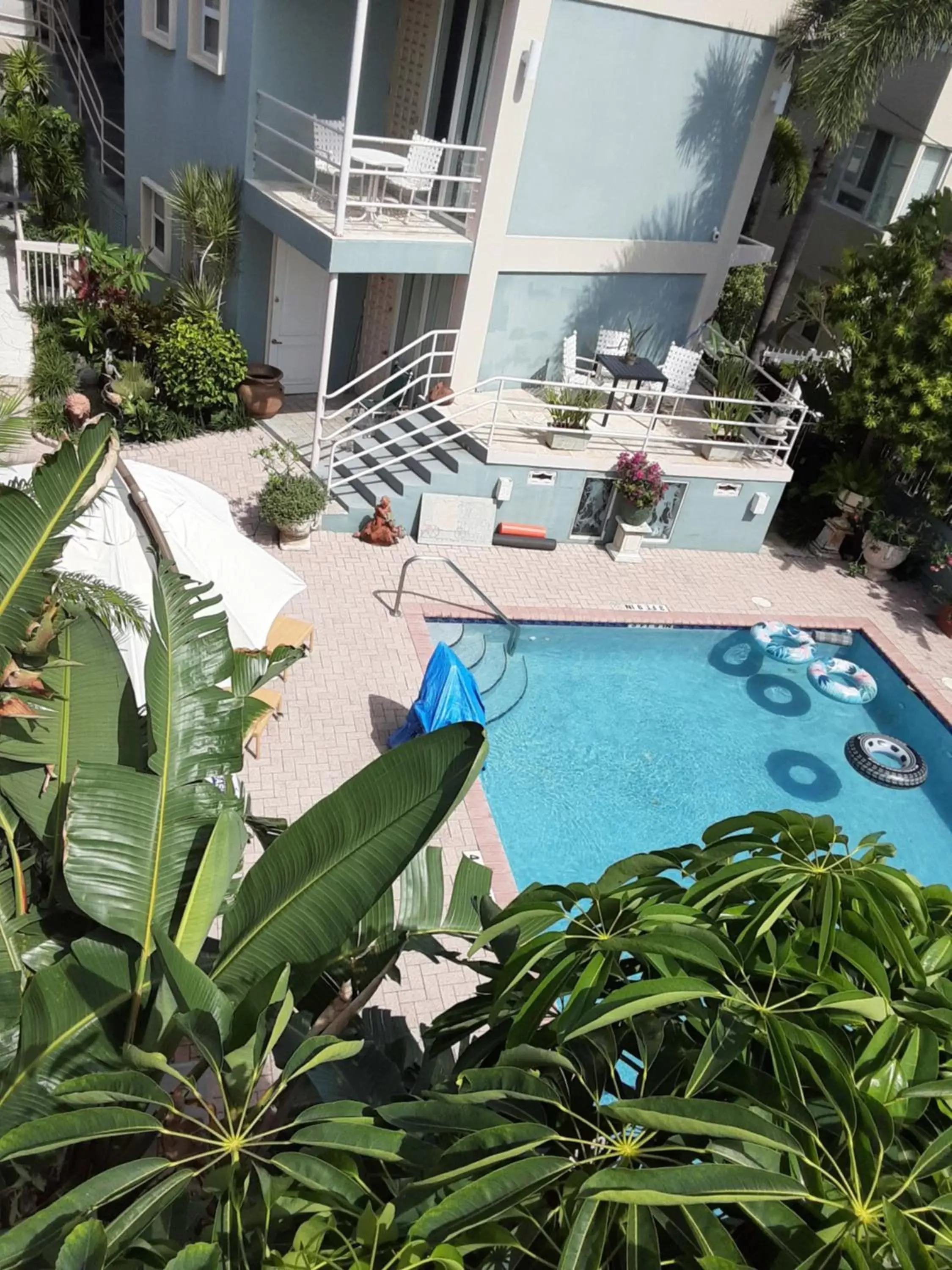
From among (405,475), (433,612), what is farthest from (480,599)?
(405,475)

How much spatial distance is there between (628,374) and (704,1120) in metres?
15.5

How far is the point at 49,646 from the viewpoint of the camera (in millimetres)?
4809

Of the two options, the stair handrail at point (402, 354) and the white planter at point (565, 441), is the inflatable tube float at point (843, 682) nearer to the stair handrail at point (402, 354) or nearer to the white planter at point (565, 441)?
the white planter at point (565, 441)

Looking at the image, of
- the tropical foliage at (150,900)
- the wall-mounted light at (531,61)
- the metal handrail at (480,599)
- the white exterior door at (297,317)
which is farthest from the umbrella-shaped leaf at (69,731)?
the wall-mounted light at (531,61)

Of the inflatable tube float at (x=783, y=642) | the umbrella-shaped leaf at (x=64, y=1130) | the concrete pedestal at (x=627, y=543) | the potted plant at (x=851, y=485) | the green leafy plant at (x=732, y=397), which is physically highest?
the umbrella-shaped leaf at (x=64, y=1130)

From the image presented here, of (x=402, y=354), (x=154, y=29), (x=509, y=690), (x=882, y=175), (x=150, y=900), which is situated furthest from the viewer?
(x=882, y=175)

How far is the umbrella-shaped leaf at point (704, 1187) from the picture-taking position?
2402 mm

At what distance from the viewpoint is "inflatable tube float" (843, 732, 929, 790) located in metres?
13.4

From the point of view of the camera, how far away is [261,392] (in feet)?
55.6

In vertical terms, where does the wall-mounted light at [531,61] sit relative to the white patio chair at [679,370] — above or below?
above

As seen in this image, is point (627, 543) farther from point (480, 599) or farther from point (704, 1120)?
point (704, 1120)

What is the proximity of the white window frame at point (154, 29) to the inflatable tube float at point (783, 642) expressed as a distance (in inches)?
591

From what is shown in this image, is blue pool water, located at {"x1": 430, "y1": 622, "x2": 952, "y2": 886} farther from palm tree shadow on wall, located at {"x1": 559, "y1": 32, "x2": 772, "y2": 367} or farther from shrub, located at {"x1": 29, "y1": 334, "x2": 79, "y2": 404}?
shrub, located at {"x1": 29, "y1": 334, "x2": 79, "y2": 404}

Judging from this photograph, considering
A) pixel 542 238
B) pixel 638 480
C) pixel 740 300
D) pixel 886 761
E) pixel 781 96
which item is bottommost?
pixel 886 761
